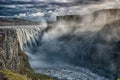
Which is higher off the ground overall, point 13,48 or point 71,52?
point 13,48

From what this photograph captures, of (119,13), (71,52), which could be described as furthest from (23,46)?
(119,13)

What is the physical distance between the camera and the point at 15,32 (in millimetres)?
139625

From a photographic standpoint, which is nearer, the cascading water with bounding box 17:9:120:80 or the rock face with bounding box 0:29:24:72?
the rock face with bounding box 0:29:24:72

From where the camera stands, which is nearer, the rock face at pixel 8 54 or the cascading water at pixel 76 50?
the rock face at pixel 8 54

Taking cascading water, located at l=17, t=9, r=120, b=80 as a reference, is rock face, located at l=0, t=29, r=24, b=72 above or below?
above

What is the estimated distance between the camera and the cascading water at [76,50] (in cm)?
14600

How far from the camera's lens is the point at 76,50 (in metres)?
179

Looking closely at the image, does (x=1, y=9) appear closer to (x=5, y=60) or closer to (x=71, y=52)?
(x=71, y=52)

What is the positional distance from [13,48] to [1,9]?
4682 cm

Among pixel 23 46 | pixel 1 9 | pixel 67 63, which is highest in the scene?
pixel 1 9

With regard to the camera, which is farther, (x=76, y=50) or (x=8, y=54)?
(x=76, y=50)

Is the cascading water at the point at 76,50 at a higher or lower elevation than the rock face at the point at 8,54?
lower

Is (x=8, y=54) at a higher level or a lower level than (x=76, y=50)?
higher

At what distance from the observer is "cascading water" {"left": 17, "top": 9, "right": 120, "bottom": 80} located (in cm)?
14600
